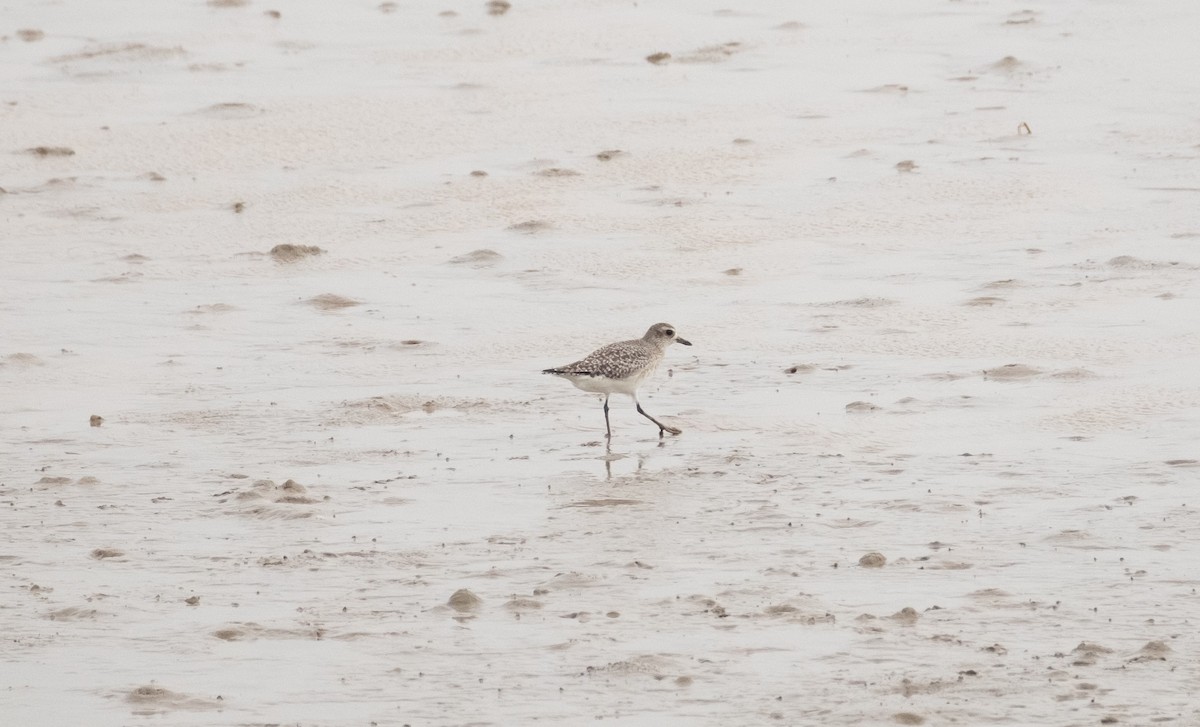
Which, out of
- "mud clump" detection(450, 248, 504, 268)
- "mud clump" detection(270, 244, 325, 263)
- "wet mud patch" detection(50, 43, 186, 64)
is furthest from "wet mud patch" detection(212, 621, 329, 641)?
A: "wet mud patch" detection(50, 43, 186, 64)

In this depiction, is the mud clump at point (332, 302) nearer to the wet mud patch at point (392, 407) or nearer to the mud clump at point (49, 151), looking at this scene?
the wet mud patch at point (392, 407)

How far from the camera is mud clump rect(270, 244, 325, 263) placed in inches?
610

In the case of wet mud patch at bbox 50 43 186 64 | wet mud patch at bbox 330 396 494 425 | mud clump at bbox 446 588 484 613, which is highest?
mud clump at bbox 446 588 484 613

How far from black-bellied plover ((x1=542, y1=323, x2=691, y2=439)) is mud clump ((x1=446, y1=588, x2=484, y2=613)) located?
307cm

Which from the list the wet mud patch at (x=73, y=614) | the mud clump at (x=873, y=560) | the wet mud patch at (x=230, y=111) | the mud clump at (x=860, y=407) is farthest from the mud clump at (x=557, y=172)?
the wet mud patch at (x=73, y=614)

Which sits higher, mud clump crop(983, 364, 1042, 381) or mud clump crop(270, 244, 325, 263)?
mud clump crop(983, 364, 1042, 381)

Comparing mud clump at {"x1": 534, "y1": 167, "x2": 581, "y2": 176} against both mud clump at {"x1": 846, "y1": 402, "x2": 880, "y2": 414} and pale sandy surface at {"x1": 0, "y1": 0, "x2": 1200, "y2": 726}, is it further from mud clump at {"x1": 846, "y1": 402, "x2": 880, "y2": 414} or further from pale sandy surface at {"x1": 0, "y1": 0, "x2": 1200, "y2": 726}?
mud clump at {"x1": 846, "y1": 402, "x2": 880, "y2": 414}

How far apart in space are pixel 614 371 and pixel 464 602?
3.22 meters

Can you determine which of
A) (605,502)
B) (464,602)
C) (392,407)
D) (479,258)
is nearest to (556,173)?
(479,258)

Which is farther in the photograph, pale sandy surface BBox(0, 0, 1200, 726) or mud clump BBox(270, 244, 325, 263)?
mud clump BBox(270, 244, 325, 263)

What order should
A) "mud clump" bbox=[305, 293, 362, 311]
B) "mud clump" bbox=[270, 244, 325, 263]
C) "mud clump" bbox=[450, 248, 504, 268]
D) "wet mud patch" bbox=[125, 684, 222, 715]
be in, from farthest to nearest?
"mud clump" bbox=[270, 244, 325, 263]
"mud clump" bbox=[450, 248, 504, 268]
"mud clump" bbox=[305, 293, 362, 311]
"wet mud patch" bbox=[125, 684, 222, 715]

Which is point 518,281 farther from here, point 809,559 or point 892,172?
point 809,559

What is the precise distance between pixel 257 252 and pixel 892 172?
5.45 m

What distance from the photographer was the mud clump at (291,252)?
15.5m
